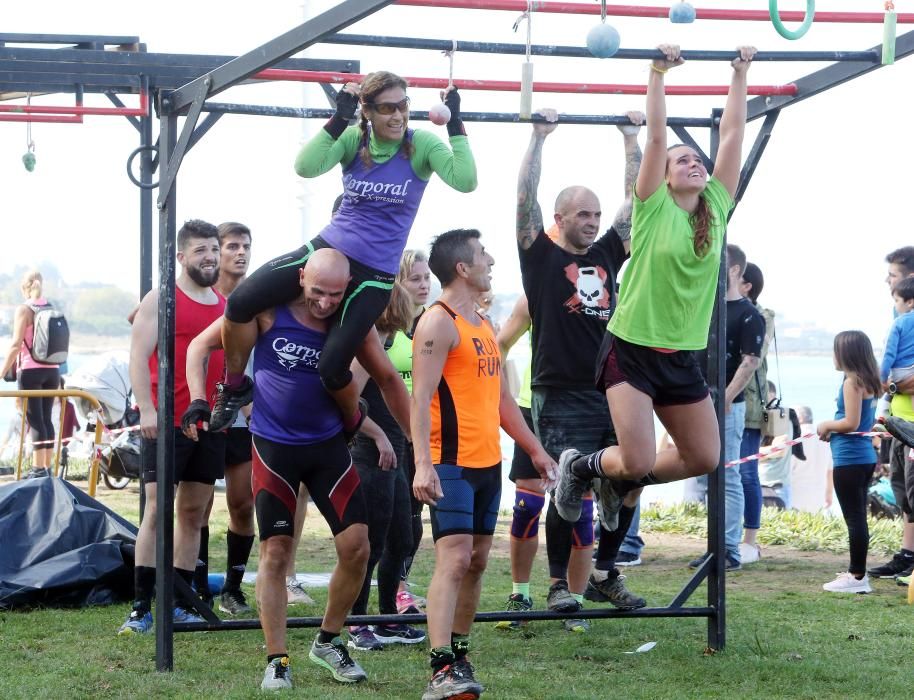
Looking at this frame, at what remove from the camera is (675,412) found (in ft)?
16.1

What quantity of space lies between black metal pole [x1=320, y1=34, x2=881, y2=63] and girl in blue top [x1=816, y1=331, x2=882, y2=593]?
3031 mm

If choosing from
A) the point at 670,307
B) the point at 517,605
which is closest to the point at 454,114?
the point at 670,307

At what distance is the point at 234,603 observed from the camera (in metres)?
6.13

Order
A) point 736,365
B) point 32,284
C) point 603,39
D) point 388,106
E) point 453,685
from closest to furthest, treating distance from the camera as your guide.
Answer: point 603,39 → point 453,685 → point 388,106 → point 736,365 → point 32,284

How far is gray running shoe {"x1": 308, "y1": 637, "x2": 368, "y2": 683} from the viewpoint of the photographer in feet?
15.4

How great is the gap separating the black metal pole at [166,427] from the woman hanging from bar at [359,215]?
0.71 feet

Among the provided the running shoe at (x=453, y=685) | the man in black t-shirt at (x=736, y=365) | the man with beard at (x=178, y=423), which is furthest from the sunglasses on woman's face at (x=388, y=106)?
the man in black t-shirt at (x=736, y=365)

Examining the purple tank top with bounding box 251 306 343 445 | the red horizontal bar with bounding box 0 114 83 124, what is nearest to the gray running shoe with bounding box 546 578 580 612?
the purple tank top with bounding box 251 306 343 445

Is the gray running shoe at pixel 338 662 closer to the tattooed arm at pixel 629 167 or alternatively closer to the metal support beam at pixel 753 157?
the tattooed arm at pixel 629 167

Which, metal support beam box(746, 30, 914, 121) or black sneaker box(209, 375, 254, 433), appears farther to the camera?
black sneaker box(209, 375, 254, 433)

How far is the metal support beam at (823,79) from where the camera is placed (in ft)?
15.3

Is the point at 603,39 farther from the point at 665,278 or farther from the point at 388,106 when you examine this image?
the point at 665,278

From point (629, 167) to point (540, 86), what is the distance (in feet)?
2.44

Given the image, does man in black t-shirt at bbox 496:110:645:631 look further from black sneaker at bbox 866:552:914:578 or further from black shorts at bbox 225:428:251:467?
black sneaker at bbox 866:552:914:578
